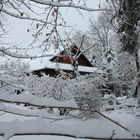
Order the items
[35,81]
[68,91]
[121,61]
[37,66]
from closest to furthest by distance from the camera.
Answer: [68,91] → [35,81] → [37,66] → [121,61]

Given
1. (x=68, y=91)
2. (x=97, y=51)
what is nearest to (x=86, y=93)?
(x=68, y=91)

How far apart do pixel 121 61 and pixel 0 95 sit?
4594cm

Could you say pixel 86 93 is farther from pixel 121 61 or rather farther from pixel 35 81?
pixel 121 61

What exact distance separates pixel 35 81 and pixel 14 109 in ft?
63.7

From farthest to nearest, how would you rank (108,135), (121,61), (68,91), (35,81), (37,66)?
(121,61) → (37,66) → (35,81) → (68,91) → (108,135)

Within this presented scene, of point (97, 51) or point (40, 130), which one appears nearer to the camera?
point (40, 130)

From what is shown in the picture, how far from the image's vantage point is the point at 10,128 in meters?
1.34

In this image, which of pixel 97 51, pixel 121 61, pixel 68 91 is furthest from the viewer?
pixel 97 51

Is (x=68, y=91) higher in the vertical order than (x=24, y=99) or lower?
lower

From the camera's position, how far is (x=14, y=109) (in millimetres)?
A: 1400

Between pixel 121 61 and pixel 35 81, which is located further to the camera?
pixel 121 61

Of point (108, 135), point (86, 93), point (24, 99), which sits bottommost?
point (86, 93)

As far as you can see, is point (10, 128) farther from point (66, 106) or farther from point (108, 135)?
point (108, 135)

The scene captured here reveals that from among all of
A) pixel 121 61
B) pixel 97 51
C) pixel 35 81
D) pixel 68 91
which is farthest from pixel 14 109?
pixel 97 51
